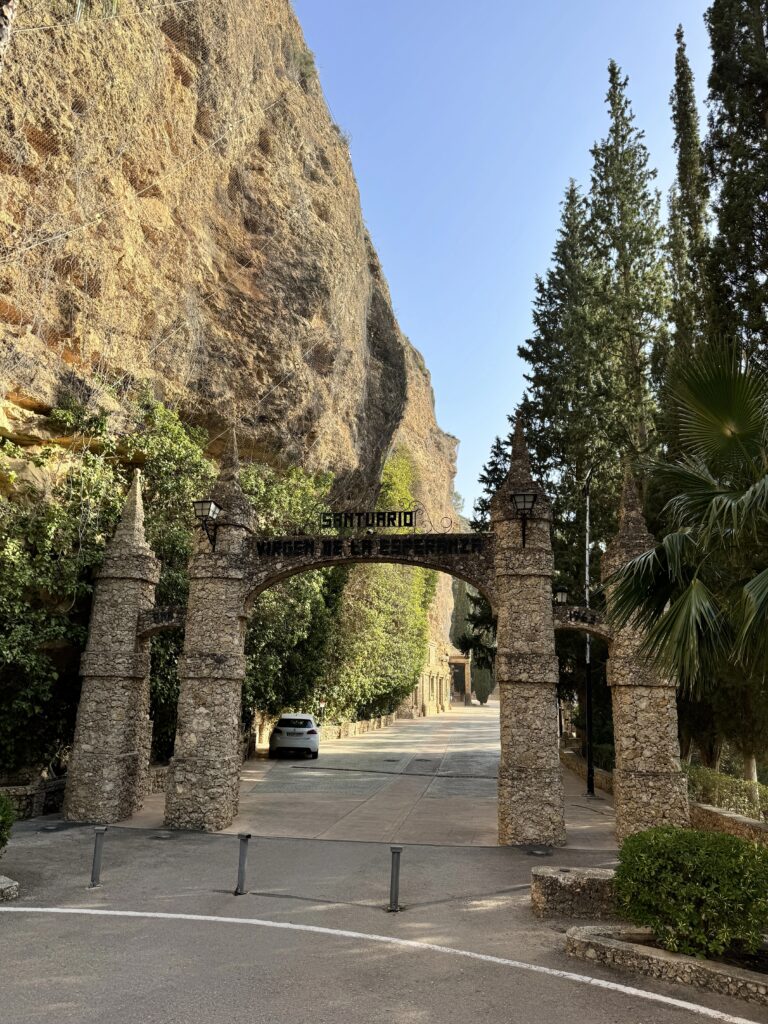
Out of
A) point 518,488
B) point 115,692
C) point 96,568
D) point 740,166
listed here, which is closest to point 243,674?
point 115,692

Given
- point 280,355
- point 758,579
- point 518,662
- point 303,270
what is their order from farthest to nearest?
point 303,270, point 280,355, point 518,662, point 758,579

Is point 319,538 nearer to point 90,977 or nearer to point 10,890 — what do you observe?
point 10,890

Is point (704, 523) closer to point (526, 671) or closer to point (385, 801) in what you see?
point (526, 671)

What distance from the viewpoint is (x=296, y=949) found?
690 centimetres

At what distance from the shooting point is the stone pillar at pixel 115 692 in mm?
13969

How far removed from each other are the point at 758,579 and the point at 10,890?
9702 mm

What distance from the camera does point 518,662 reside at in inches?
517

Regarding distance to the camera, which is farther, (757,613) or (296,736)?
(296,736)

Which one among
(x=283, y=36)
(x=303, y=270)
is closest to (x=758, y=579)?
(x=303, y=270)

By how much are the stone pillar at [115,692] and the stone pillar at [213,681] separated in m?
1.20

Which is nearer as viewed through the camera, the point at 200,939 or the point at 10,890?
the point at 200,939

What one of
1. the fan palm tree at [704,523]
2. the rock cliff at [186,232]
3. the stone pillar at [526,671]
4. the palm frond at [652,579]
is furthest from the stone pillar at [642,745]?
the rock cliff at [186,232]

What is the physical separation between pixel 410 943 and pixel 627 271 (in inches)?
931

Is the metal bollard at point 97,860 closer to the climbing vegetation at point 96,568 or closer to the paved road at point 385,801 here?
the paved road at point 385,801
